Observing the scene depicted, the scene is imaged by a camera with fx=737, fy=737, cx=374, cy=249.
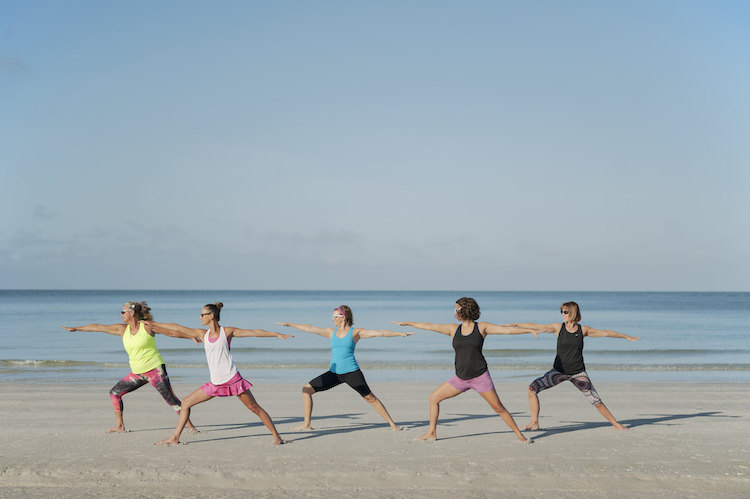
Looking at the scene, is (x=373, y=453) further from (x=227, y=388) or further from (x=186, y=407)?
(x=186, y=407)

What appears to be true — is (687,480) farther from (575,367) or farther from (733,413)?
(733,413)

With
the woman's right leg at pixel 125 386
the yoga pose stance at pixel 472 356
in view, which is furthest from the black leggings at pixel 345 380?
the woman's right leg at pixel 125 386

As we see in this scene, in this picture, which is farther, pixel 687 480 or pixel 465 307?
pixel 465 307

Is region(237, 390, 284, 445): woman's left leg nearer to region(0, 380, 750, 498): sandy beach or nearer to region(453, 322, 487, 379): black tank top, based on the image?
region(0, 380, 750, 498): sandy beach

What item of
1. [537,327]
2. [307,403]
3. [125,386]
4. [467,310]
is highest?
[467,310]

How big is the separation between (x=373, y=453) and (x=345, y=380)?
1472 mm

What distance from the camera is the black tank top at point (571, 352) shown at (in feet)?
33.1

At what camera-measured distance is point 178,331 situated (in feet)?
30.8

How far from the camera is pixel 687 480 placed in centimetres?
768

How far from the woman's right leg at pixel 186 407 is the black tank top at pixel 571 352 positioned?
4761 millimetres

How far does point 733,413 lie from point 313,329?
732cm

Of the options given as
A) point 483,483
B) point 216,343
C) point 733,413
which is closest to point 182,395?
point 216,343

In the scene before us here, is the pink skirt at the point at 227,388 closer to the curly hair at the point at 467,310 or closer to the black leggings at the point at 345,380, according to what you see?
the black leggings at the point at 345,380

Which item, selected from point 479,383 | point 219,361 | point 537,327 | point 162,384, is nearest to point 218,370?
point 219,361
